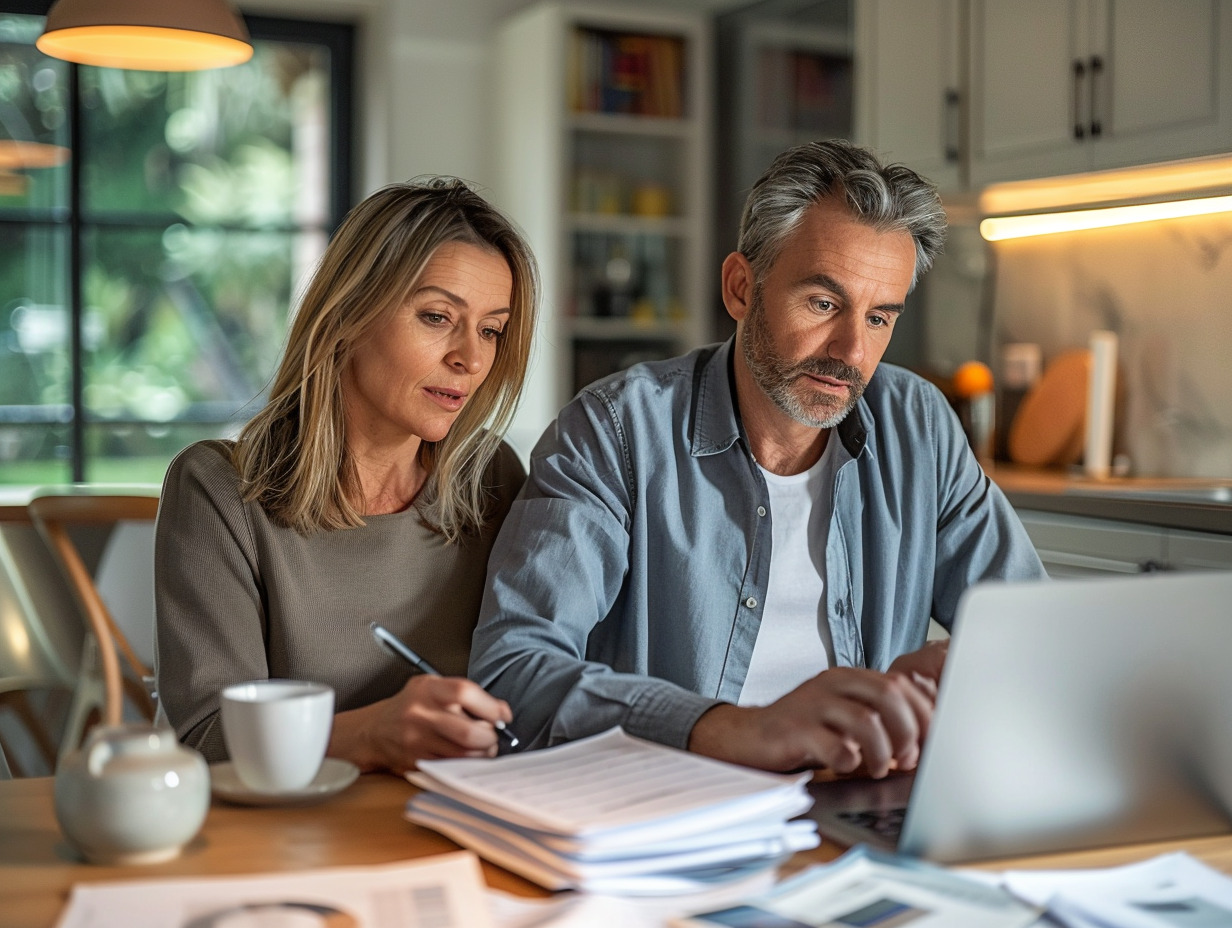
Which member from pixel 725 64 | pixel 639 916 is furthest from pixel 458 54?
pixel 639 916

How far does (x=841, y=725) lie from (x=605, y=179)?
4.22 meters

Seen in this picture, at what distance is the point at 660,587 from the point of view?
5.27 ft

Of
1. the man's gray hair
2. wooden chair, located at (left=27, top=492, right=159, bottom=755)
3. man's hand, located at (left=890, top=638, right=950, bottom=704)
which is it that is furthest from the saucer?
wooden chair, located at (left=27, top=492, right=159, bottom=755)

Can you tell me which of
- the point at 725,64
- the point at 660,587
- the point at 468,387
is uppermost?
the point at 725,64

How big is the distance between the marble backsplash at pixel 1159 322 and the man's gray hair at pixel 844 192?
2.16 metres

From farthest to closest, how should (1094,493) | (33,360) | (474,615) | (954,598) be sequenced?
1. (33,360)
2. (1094,493)
3. (954,598)
4. (474,615)

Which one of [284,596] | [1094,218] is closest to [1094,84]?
[1094,218]

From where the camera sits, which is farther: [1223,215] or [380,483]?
[1223,215]

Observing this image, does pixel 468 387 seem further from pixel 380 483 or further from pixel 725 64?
pixel 725 64

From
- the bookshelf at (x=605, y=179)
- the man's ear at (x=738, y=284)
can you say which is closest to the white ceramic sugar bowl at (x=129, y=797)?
the man's ear at (x=738, y=284)

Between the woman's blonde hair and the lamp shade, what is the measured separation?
1102 mm

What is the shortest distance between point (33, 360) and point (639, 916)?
15.4 feet

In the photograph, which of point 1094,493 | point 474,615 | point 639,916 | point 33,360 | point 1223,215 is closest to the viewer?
point 639,916

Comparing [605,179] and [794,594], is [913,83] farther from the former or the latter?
[794,594]
